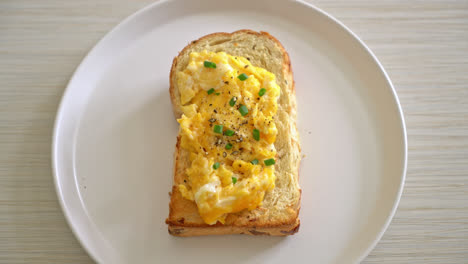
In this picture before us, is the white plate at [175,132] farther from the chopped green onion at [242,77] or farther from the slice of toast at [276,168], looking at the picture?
the chopped green onion at [242,77]

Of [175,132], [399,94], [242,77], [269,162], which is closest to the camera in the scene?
[269,162]

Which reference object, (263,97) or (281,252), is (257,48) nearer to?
(263,97)

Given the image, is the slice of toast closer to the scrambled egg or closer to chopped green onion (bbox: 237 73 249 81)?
the scrambled egg

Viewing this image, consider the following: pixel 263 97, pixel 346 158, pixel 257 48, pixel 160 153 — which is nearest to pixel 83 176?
pixel 160 153

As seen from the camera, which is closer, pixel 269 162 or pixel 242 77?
pixel 269 162

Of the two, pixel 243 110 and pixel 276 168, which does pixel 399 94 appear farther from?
pixel 243 110

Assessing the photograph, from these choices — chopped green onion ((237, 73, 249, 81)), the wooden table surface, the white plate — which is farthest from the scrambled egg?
the wooden table surface

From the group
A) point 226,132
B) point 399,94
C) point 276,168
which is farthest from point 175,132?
point 399,94
